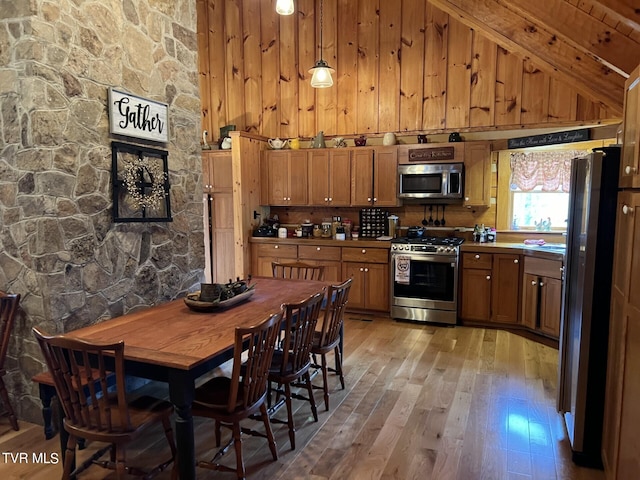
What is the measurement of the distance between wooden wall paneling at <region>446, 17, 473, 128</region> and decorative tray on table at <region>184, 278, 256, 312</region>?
3729mm

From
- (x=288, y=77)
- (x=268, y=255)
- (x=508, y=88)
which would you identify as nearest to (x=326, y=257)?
(x=268, y=255)

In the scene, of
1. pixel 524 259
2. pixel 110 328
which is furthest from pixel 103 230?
pixel 524 259

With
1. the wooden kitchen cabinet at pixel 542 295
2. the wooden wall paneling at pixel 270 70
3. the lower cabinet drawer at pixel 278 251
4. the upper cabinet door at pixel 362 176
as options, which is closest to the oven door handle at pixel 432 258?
the wooden kitchen cabinet at pixel 542 295

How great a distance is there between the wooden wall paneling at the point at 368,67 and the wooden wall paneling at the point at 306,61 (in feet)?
2.13

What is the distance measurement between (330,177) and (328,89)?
1.28 metres

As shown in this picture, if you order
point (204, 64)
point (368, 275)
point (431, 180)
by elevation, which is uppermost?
point (204, 64)

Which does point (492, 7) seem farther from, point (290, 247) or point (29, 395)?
point (29, 395)

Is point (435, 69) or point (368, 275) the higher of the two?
point (435, 69)

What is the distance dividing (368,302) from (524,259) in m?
1.81

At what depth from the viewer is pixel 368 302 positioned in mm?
5348

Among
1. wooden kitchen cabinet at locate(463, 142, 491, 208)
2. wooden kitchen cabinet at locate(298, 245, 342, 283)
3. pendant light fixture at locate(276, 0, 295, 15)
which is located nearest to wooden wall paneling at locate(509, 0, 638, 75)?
pendant light fixture at locate(276, 0, 295, 15)

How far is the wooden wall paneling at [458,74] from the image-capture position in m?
5.30

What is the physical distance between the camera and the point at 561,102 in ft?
16.2

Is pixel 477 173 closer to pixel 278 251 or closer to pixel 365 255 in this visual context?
pixel 365 255
